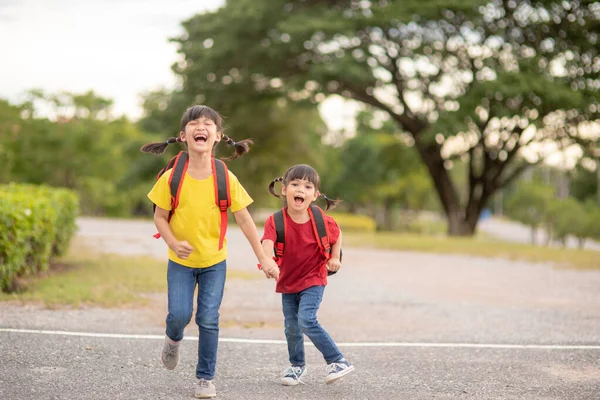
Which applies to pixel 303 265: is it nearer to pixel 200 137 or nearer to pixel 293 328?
pixel 293 328

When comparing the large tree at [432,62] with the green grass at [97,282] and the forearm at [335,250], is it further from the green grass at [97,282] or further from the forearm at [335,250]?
the forearm at [335,250]

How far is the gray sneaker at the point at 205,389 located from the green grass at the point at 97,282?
12.0 feet

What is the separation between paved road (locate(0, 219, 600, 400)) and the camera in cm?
471

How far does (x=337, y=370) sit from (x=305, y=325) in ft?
1.15

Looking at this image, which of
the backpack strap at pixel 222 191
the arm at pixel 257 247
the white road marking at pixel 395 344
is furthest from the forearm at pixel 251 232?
the white road marking at pixel 395 344

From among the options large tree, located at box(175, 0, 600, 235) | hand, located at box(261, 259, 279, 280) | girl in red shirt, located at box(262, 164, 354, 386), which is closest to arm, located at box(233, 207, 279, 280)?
hand, located at box(261, 259, 279, 280)

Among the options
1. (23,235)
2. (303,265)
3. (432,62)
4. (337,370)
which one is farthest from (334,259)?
(432,62)

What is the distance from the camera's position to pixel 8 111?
145 feet

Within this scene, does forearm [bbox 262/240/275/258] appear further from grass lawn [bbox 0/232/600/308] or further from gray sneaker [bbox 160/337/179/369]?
grass lawn [bbox 0/232/600/308]

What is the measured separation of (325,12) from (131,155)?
21.9 m

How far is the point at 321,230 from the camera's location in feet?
15.9

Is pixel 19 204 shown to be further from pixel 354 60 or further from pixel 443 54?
pixel 443 54

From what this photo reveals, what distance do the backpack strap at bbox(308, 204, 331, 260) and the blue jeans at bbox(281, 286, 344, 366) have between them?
0.26 m

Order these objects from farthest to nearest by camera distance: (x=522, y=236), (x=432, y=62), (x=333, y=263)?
(x=522, y=236) < (x=432, y=62) < (x=333, y=263)
